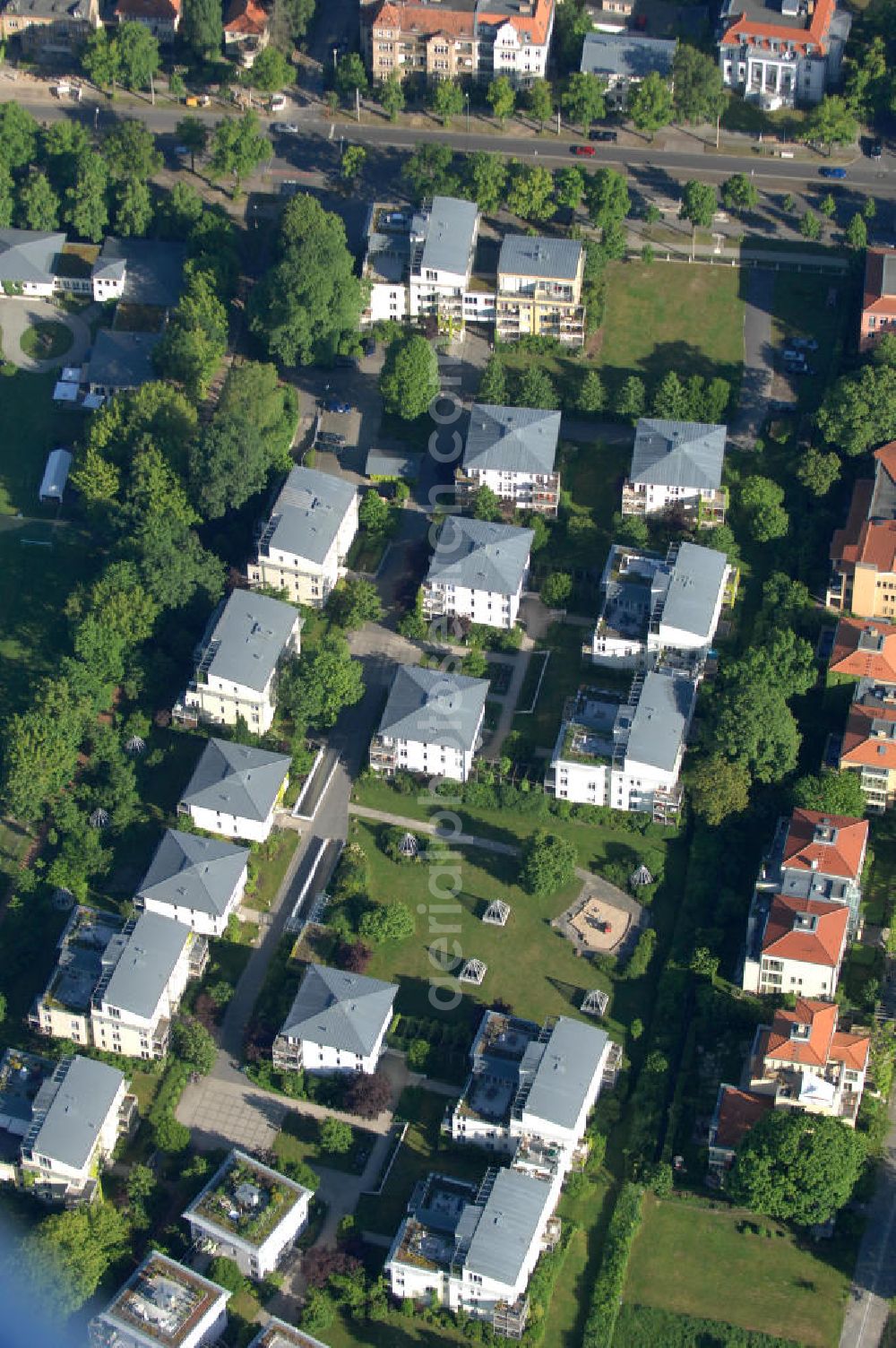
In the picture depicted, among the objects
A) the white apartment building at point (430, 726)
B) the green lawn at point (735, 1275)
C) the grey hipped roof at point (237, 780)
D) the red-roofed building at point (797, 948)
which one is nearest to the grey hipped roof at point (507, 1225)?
the green lawn at point (735, 1275)

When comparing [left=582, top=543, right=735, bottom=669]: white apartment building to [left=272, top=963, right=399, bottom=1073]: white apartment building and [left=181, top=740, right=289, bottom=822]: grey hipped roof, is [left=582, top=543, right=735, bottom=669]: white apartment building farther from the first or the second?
[left=272, top=963, right=399, bottom=1073]: white apartment building

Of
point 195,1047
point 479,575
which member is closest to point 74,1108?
point 195,1047

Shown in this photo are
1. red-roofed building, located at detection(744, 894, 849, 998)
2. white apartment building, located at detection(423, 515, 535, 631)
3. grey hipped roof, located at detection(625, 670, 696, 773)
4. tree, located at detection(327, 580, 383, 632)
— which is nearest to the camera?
red-roofed building, located at detection(744, 894, 849, 998)

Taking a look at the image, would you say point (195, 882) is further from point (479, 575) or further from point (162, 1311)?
point (479, 575)

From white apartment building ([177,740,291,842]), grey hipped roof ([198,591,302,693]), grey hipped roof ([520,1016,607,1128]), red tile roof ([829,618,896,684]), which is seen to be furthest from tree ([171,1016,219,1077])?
red tile roof ([829,618,896,684])

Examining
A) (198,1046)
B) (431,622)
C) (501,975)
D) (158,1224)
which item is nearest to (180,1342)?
(158,1224)

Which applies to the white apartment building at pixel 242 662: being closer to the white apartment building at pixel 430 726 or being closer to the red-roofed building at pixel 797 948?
the white apartment building at pixel 430 726

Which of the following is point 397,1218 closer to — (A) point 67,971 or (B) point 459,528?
(A) point 67,971
